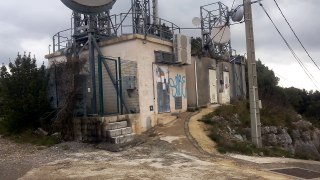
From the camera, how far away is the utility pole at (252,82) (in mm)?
15430

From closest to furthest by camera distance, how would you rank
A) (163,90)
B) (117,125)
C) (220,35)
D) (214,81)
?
(117,125) < (163,90) < (214,81) < (220,35)

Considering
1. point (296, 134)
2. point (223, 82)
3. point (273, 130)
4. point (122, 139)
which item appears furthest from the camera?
point (223, 82)

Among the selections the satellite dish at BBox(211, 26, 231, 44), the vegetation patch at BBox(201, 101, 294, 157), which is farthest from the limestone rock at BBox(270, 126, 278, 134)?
the satellite dish at BBox(211, 26, 231, 44)

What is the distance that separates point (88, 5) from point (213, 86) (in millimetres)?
A: 10668

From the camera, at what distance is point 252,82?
15.6m

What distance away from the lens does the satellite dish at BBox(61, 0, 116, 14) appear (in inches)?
645

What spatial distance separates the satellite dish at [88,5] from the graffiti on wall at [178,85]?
511cm

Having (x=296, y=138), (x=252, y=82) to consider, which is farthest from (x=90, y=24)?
Result: (x=296, y=138)

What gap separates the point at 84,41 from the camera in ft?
61.7

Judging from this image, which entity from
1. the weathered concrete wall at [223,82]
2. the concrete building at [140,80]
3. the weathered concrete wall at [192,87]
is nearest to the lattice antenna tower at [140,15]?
the concrete building at [140,80]

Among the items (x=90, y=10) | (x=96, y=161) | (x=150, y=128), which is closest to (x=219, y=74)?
(x=150, y=128)

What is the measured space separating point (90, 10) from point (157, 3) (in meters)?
8.46

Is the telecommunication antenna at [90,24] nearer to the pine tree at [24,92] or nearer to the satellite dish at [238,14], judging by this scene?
the pine tree at [24,92]

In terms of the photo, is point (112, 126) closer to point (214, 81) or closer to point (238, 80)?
point (214, 81)
